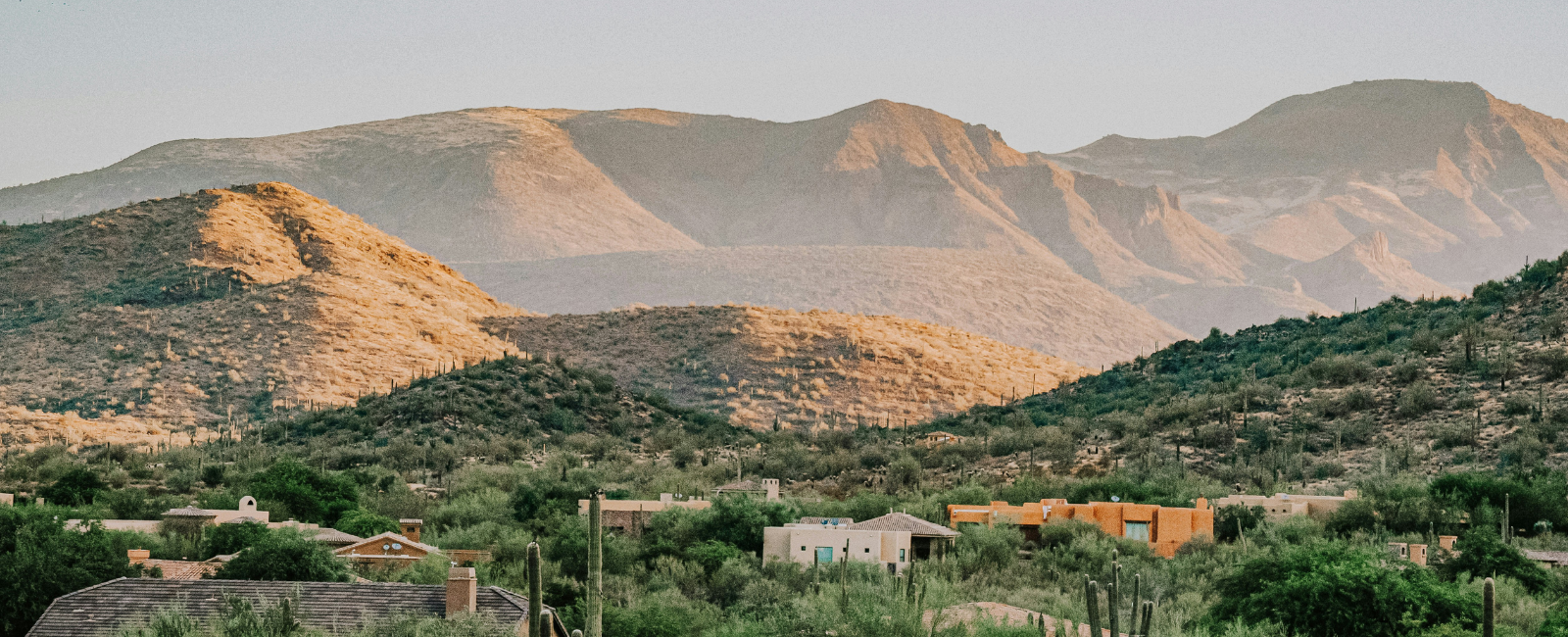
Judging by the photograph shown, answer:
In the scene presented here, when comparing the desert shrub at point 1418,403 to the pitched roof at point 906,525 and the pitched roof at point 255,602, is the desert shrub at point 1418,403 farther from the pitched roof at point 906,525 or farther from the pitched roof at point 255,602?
the pitched roof at point 255,602

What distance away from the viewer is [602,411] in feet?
248

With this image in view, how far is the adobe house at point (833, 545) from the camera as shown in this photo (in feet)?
130

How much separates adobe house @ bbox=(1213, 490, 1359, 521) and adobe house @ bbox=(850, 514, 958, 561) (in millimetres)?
8145

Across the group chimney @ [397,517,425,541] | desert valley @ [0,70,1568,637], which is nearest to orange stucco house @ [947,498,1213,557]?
desert valley @ [0,70,1568,637]

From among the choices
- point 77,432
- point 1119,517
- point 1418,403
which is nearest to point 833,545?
point 1119,517

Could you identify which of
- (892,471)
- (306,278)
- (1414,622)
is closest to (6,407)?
(306,278)

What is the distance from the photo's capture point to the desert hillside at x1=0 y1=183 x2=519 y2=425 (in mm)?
72938

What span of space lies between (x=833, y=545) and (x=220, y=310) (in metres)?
48.6

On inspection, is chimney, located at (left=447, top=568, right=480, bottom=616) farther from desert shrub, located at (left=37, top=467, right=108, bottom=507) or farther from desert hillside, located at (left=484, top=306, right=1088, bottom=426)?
desert hillside, located at (left=484, top=306, right=1088, bottom=426)

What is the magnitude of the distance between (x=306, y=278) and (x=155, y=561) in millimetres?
53302

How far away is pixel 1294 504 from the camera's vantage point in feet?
150

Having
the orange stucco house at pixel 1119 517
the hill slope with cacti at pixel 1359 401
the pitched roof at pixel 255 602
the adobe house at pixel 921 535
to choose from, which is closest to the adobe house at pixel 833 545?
the adobe house at pixel 921 535

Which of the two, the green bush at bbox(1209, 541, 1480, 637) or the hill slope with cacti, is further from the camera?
the hill slope with cacti

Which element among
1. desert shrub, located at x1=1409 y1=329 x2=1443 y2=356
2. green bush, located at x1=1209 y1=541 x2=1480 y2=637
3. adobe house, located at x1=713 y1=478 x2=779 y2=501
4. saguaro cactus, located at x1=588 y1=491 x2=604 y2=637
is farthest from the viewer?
desert shrub, located at x1=1409 y1=329 x2=1443 y2=356
